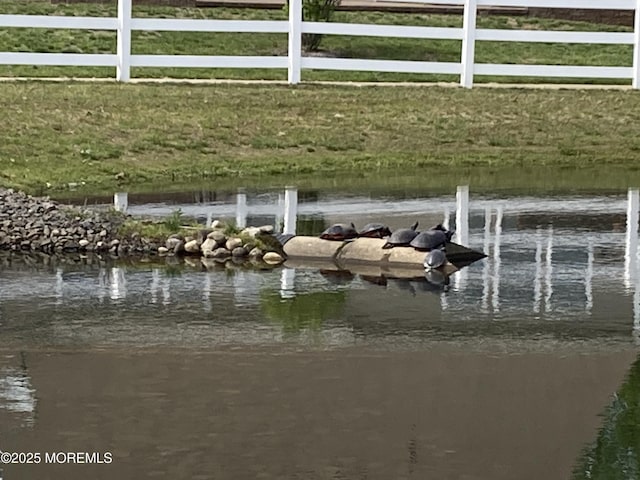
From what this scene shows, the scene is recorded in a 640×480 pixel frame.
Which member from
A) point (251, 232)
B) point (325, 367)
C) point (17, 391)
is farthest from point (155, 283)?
point (17, 391)

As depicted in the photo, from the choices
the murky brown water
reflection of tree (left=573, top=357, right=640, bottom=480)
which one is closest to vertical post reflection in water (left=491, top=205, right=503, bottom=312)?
the murky brown water

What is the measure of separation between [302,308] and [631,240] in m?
4.36

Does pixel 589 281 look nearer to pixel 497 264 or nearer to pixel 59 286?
pixel 497 264

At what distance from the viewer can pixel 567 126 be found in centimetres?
2192

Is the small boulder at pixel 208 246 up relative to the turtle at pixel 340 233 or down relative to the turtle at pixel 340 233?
down

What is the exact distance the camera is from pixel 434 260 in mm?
12484

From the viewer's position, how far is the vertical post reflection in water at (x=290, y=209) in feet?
47.1

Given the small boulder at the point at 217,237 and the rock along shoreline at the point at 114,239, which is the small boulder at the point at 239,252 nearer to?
the rock along shoreline at the point at 114,239

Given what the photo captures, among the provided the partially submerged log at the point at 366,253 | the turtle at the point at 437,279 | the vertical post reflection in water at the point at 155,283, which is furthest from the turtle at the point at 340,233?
the vertical post reflection in water at the point at 155,283

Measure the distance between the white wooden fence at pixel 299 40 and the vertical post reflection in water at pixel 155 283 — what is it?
35.1ft

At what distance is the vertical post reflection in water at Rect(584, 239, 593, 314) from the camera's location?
11227 mm

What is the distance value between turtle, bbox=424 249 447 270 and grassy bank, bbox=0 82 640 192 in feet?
18.0

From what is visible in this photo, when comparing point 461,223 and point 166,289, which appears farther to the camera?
point 461,223

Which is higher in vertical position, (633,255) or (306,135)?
(306,135)
